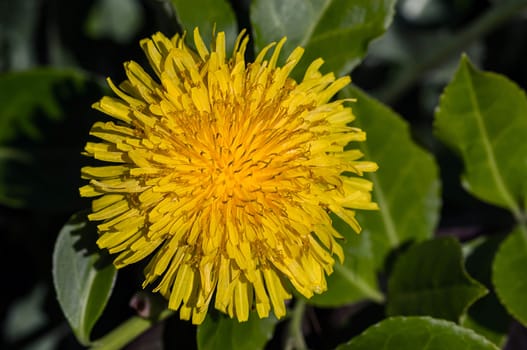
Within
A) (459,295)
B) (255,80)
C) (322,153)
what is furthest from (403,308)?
(255,80)

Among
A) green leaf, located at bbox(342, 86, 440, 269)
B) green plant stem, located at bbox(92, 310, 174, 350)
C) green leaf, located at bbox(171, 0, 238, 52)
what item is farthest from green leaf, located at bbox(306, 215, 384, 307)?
green leaf, located at bbox(171, 0, 238, 52)

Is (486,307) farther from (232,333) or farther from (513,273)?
(232,333)

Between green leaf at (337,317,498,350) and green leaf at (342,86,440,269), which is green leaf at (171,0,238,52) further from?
green leaf at (337,317,498,350)

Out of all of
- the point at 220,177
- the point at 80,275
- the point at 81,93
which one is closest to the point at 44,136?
the point at 81,93

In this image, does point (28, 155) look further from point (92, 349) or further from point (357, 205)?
point (357, 205)

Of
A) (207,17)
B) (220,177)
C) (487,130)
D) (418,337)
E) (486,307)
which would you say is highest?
(207,17)

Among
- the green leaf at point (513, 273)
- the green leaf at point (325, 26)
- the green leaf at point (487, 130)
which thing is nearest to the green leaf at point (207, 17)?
the green leaf at point (325, 26)
